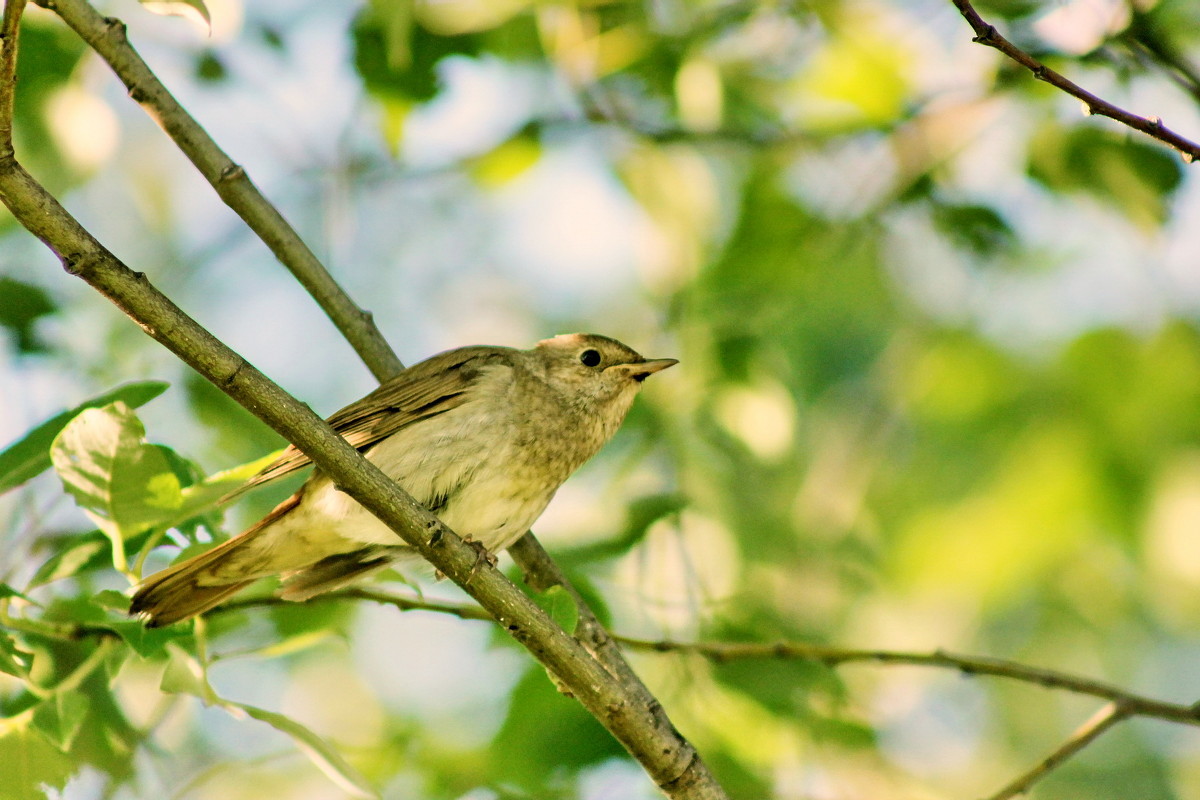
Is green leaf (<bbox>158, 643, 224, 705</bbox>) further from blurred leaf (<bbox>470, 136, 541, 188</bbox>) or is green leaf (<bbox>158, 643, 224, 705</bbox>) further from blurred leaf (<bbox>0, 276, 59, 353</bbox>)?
→ blurred leaf (<bbox>470, 136, 541, 188</bbox>)

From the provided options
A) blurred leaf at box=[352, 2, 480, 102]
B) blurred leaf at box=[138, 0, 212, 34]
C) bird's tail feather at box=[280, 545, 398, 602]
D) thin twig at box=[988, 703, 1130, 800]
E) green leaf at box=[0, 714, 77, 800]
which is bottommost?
green leaf at box=[0, 714, 77, 800]

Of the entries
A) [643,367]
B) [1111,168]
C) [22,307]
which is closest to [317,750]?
[22,307]

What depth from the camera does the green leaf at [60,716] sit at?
3264 mm

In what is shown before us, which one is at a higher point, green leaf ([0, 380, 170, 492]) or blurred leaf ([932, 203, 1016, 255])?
blurred leaf ([932, 203, 1016, 255])

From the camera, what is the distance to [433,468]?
4.79 metres

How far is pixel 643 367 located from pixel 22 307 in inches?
103

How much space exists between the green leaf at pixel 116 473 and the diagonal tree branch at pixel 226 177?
1.13 metres

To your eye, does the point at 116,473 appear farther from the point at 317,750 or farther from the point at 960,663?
the point at 960,663

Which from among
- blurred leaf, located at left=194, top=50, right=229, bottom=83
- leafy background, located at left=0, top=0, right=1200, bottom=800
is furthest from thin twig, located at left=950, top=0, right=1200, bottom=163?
blurred leaf, located at left=194, top=50, right=229, bottom=83

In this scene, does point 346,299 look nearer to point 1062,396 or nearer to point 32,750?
point 32,750

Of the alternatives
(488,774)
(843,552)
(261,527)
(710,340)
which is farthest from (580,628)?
(843,552)

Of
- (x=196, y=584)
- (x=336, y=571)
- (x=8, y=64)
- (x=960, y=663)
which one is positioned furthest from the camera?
(x=336, y=571)

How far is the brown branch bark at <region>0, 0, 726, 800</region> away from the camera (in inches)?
106

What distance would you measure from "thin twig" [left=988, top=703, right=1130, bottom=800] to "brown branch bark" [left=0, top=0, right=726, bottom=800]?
0.92 metres
